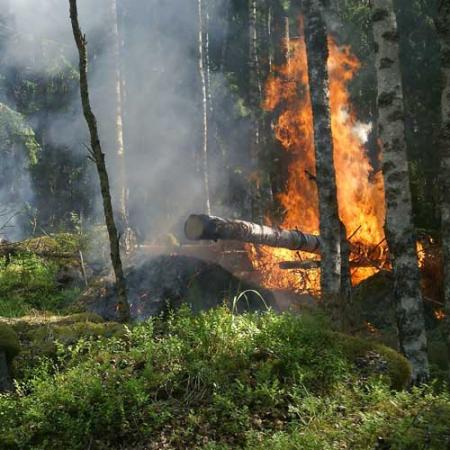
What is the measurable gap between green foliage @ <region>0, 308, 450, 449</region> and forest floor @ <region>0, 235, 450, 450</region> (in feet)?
0.03

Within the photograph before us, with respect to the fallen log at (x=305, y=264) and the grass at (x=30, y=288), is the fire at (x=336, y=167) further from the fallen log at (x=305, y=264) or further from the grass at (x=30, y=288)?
the grass at (x=30, y=288)

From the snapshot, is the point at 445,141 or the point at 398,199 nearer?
the point at 398,199

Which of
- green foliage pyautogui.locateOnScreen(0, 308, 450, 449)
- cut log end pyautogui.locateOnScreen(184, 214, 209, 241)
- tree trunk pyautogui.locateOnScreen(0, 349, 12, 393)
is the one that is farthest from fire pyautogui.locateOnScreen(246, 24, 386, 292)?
tree trunk pyautogui.locateOnScreen(0, 349, 12, 393)

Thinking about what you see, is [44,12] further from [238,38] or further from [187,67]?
[238,38]

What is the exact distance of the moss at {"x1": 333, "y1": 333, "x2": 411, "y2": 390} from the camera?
213 inches

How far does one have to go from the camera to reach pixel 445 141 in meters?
7.16

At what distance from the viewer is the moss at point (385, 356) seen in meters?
5.40

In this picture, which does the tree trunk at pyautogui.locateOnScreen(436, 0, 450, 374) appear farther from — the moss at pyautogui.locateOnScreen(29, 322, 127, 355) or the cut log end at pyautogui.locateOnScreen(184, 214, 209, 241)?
the cut log end at pyautogui.locateOnScreen(184, 214, 209, 241)

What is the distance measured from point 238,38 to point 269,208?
13134mm

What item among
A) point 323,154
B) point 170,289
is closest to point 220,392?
point 323,154

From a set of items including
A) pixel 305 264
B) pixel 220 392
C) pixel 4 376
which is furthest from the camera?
pixel 305 264

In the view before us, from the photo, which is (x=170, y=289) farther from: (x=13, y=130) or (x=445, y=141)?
(x=13, y=130)

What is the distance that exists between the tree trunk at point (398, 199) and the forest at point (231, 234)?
0.03m

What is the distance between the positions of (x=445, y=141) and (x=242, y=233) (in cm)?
631
